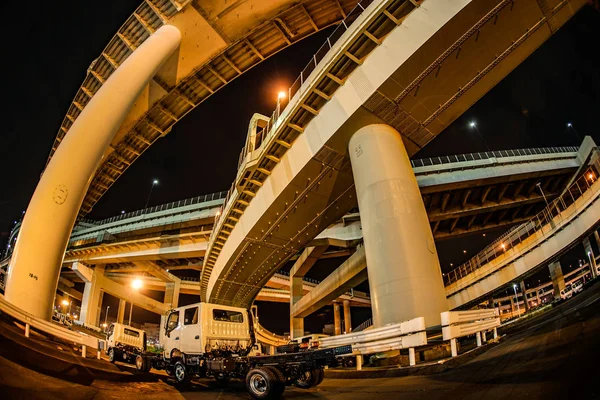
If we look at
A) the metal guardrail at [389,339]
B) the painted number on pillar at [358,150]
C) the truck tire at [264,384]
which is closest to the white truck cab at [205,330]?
the truck tire at [264,384]

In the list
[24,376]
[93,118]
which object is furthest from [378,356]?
[93,118]

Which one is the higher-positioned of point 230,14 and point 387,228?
point 230,14

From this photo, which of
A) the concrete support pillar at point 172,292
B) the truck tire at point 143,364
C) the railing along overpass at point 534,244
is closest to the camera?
the truck tire at point 143,364

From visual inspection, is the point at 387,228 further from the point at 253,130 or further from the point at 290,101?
the point at 253,130

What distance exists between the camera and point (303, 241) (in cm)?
2123

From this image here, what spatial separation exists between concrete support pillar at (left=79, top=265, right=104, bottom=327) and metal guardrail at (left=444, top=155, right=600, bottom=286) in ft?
144

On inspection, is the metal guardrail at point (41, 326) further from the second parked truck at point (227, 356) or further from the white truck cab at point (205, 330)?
the white truck cab at point (205, 330)

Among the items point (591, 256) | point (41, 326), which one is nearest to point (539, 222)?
point (591, 256)

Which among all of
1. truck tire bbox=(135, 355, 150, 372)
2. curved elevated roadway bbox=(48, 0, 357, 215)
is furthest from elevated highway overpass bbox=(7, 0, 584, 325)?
truck tire bbox=(135, 355, 150, 372)

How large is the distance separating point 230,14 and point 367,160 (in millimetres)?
13612

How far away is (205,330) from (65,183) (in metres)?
9.53

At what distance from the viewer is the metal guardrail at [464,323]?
7.78 m

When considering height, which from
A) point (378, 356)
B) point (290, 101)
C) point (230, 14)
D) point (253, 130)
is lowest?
point (378, 356)

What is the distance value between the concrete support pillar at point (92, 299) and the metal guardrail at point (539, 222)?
144ft
